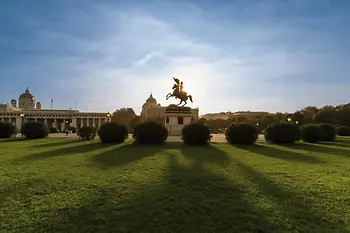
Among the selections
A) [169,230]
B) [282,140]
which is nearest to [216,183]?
[169,230]

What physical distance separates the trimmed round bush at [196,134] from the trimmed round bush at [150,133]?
5.63 ft

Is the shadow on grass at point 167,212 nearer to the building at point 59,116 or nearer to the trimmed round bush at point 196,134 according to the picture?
the trimmed round bush at point 196,134

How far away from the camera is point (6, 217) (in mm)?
6598

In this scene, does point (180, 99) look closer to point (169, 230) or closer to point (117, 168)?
point (117, 168)

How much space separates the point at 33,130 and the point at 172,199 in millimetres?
28066

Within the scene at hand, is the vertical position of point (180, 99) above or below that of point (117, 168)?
above

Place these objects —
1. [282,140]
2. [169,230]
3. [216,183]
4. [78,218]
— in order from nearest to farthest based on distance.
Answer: [169,230] → [78,218] → [216,183] → [282,140]

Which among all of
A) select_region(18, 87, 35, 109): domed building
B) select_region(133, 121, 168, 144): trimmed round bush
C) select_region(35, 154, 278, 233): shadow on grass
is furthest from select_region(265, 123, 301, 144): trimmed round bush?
select_region(18, 87, 35, 109): domed building

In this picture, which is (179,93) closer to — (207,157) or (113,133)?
(113,133)

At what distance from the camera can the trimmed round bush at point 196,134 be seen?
23062 millimetres

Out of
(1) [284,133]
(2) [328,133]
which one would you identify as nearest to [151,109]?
(2) [328,133]

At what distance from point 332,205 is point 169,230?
13.4 feet

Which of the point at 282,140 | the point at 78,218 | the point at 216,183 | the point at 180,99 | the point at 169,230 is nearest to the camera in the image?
the point at 169,230

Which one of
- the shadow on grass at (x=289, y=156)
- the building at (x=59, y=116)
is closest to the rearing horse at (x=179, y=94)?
the shadow on grass at (x=289, y=156)
